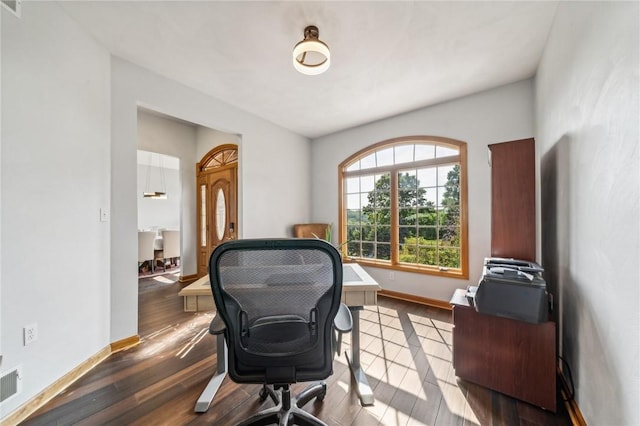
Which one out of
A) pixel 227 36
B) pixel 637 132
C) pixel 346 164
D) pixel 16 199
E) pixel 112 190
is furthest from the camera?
pixel 346 164

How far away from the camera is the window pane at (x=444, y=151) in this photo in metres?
3.11

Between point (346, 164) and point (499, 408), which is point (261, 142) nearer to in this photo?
point (346, 164)

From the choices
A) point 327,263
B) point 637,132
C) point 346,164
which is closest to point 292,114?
point 346,164

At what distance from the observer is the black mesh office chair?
0.97 metres

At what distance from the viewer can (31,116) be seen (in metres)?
1.52

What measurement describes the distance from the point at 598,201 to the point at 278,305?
1.60 meters

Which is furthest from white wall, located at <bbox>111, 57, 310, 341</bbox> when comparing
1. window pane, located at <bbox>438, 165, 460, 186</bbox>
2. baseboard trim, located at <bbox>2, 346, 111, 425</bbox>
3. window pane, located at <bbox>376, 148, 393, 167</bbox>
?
window pane, located at <bbox>438, 165, 460, 186</bbox>

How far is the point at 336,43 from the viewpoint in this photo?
6.63 ft

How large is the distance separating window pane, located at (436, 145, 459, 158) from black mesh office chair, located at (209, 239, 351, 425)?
2898mm

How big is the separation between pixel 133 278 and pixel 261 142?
2410 mm

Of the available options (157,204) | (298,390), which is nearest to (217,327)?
(298,390)

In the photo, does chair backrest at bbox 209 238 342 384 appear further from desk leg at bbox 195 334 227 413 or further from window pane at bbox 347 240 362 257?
window pane at bbox 347 240 362 257

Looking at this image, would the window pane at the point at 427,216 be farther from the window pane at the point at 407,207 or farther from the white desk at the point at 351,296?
the white desk at the point at 351,296

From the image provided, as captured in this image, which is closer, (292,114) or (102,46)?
(102,46)
